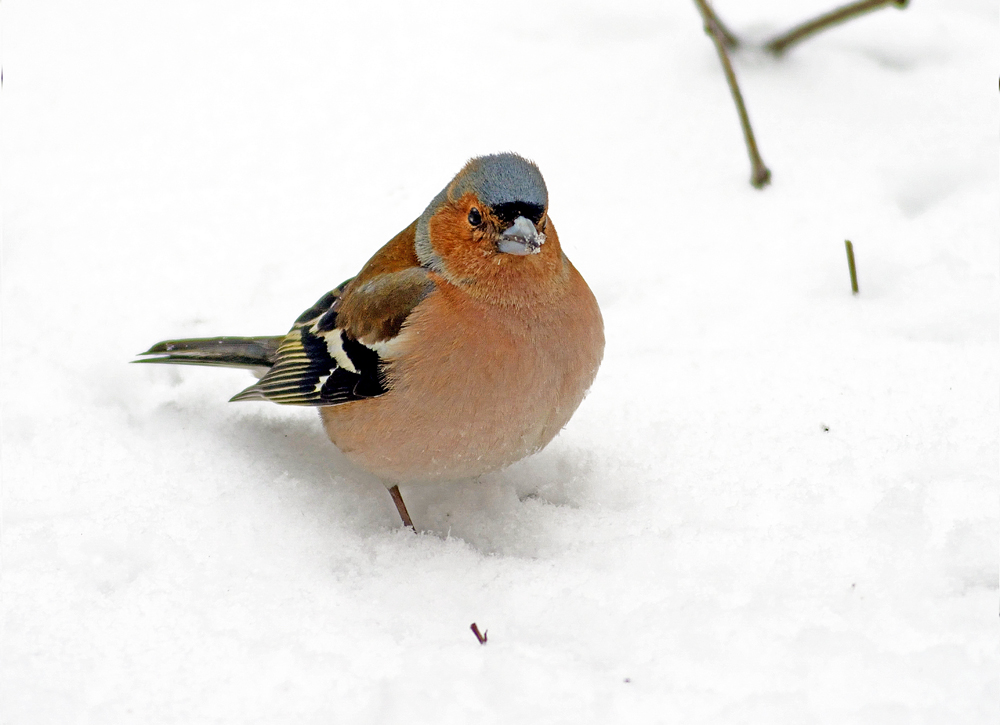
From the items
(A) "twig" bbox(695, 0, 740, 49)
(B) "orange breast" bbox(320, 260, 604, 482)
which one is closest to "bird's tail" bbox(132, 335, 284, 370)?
(B) "orange breast" bbox(320, 260, 604, 482)

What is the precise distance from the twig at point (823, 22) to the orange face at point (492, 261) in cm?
231

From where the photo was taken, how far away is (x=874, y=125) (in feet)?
16.3

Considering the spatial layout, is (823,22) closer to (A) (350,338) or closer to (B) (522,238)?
(B) (522,238)

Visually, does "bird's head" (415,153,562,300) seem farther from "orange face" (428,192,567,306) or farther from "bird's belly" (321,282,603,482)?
"bird's belly" (321,282,603,482)

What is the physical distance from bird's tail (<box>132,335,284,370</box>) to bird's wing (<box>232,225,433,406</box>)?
80mm

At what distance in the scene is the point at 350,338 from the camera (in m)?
3.58

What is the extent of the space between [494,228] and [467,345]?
0.40 metres

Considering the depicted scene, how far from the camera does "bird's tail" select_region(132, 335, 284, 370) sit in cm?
390

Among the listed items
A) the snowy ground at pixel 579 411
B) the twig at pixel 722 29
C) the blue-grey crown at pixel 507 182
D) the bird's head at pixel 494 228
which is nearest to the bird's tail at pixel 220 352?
the snowy ground at pixel 579 411

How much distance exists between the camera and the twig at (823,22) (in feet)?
15.2

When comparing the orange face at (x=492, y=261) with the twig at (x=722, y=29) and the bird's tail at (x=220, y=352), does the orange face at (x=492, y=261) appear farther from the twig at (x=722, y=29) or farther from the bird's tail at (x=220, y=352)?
the twig at (x=722, y=29)

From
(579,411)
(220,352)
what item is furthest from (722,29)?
(220,352)

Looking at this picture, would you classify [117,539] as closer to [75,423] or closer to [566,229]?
[75,423]

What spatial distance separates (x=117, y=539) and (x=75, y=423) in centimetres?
74
